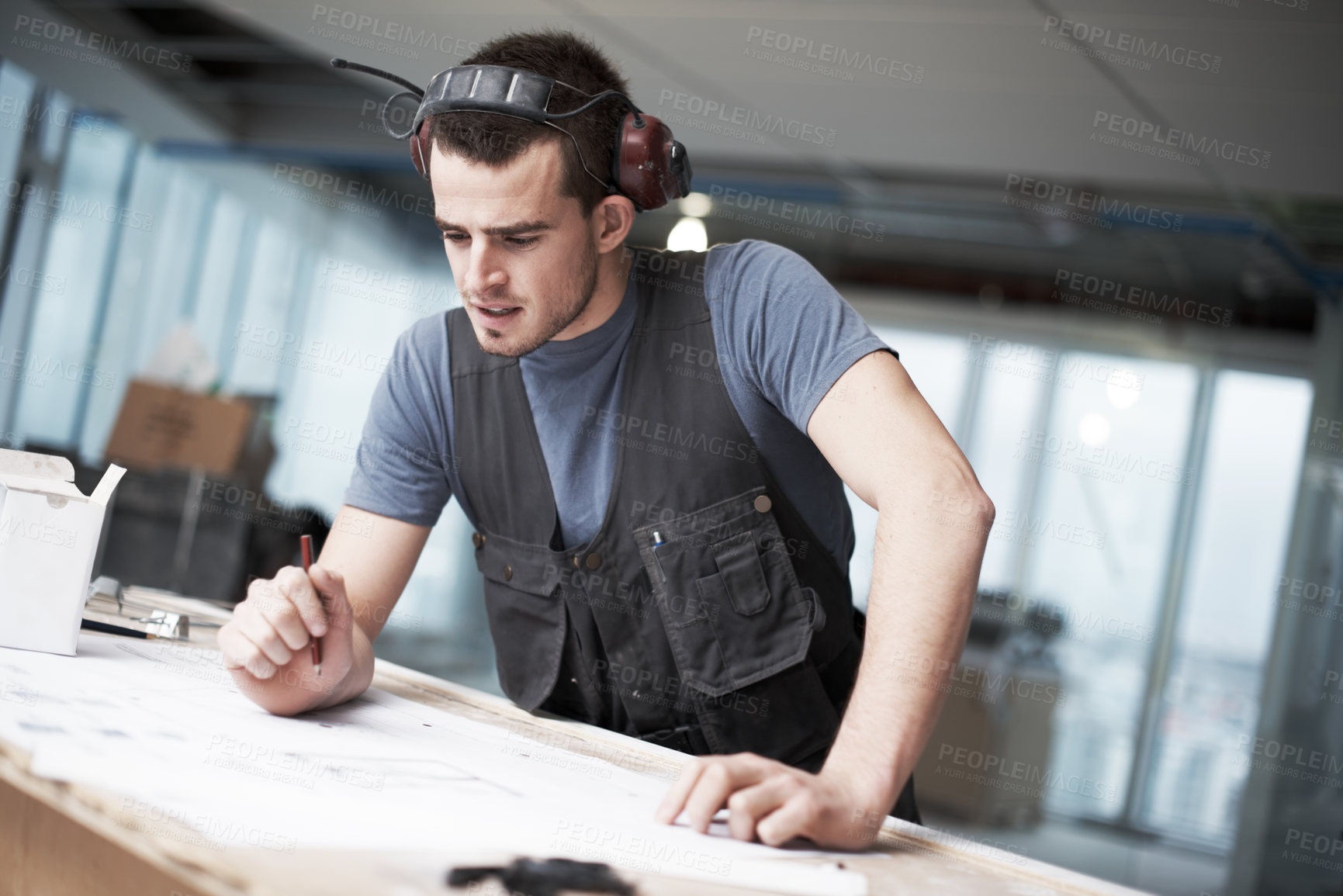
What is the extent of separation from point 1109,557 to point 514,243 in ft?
15.5

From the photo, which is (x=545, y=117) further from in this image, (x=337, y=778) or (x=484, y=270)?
(x=337, y=778)

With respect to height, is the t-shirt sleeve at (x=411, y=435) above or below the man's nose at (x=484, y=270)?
below

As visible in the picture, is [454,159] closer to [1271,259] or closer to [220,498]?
[220,498]

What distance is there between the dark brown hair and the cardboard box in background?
3.68m

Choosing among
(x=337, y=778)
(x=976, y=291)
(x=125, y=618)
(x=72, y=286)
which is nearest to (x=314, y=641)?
(x=337, y=778)

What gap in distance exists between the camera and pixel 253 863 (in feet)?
1.96

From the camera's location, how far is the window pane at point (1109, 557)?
5078 millimetres

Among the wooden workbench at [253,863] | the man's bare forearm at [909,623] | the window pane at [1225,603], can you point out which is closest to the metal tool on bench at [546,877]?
the wooden workbench at [253,863]

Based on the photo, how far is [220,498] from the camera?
5.05 m

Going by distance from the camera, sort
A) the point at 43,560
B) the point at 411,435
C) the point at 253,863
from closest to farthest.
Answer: the point at 253,863 → the point at 43,560 → the point at 411,435

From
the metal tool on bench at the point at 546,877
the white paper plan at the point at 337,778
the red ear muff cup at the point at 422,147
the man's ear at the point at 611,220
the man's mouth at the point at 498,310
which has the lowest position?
the white paper plan at the point at 337,778

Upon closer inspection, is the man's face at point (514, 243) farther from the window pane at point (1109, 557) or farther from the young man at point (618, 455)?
the window pane at point (1109, 557)

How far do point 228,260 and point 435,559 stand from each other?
237cm

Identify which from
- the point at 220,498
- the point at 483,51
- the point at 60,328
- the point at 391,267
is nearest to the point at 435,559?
the point at 220,498
